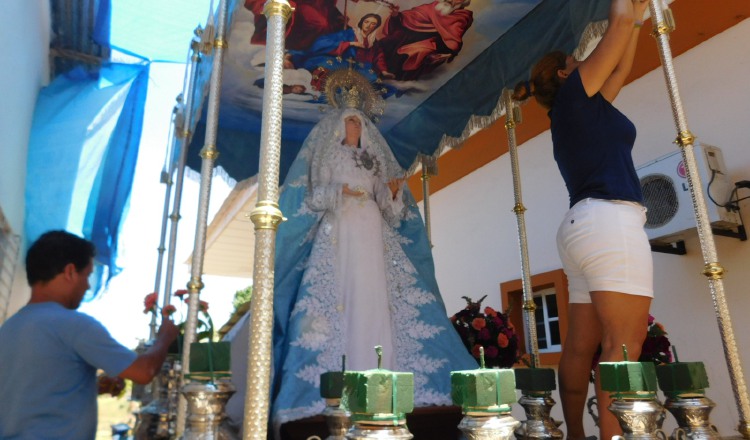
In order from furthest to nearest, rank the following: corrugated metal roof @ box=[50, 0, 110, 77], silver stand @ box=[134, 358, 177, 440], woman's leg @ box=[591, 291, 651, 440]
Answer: corrugated metal roof @ box=[50, 0, 110, 77], silver stand @ box=[134, 358, 177, 440], woman's leg @ box=[591, 291, 651, 440]

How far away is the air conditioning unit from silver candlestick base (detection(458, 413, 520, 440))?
9.67 feet

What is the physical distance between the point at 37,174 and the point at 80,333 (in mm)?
2986

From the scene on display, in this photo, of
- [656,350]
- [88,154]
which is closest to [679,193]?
[656,350]

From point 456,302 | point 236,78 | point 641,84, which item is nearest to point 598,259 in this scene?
point 236,78

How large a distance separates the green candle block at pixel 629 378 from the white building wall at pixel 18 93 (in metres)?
3.64

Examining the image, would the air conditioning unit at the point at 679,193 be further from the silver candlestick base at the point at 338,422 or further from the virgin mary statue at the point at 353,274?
the silver candlestick base at the point at 338,422

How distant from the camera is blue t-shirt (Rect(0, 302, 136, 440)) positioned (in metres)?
1.93

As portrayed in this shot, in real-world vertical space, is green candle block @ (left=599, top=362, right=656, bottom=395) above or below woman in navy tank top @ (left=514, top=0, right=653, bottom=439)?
below

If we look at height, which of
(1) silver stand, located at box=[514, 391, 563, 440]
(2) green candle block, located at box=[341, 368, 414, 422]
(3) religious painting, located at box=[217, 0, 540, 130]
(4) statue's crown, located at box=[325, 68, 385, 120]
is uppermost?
(3) religious painting, located at box=[217, 0, 540, 130]

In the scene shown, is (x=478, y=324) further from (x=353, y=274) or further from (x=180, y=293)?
(x=180, y=293)

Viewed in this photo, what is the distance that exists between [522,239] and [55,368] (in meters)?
2.50

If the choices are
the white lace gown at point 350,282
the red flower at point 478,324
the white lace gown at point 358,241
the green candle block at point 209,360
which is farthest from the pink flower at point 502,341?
the green candle block at point 209,360

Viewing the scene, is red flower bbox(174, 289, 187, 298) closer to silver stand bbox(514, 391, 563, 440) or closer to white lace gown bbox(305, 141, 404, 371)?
white lace gown bbox(305, 141, 404, 371)

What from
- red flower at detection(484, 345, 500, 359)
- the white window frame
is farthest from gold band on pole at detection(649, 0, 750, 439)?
the white window frame
